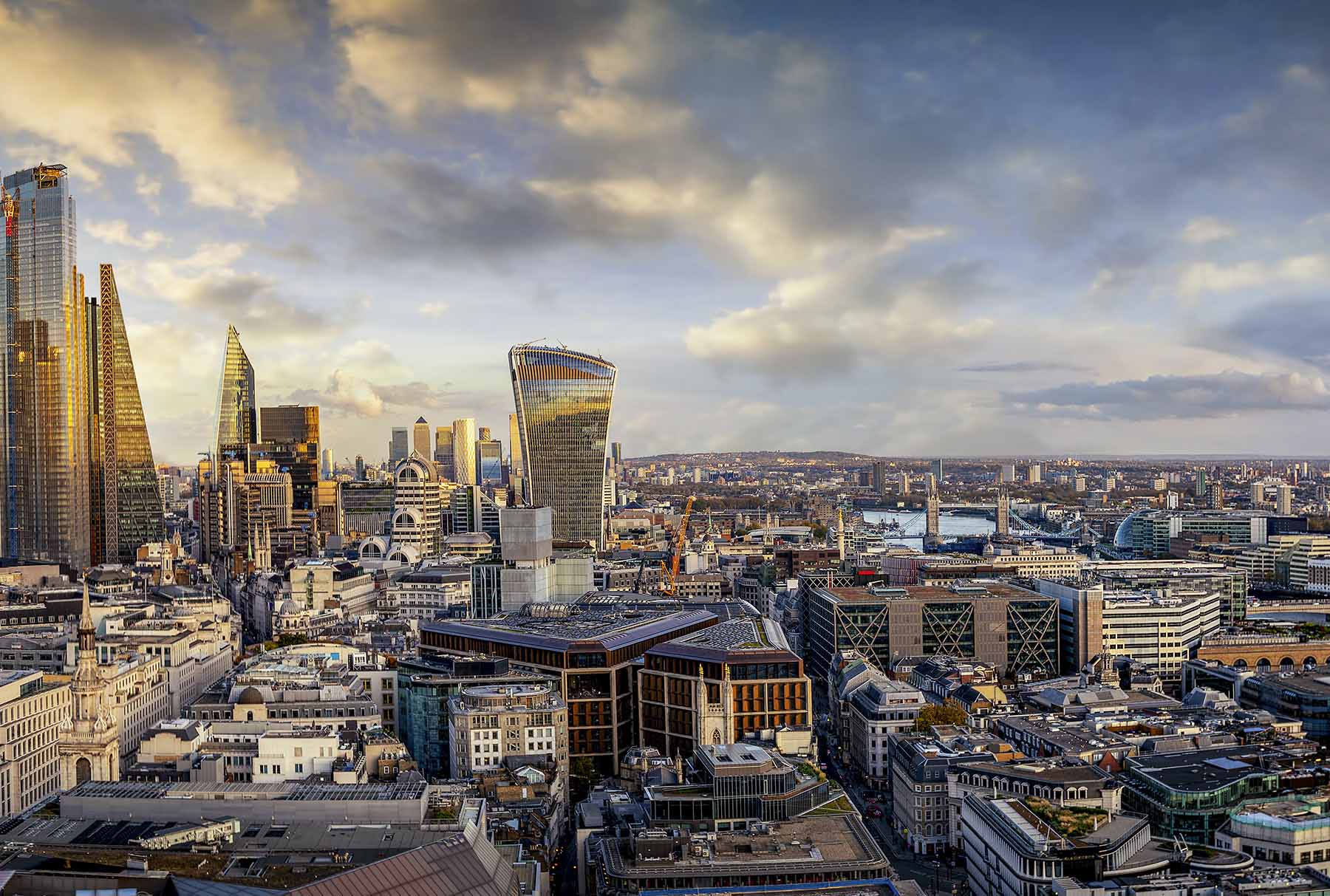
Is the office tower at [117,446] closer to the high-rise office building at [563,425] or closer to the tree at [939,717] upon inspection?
the high-rise office building at [563,425]

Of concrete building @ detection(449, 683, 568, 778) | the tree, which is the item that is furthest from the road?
concrete building @ detection(449, 683, 568, 778)

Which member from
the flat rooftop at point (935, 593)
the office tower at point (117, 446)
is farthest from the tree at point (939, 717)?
the office tower at point (117, 446)

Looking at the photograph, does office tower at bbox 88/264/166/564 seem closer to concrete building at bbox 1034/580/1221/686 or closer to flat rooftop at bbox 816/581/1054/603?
flat rooftop at bbox 816/581/1054/603

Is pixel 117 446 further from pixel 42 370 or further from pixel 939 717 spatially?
pixel 939 717

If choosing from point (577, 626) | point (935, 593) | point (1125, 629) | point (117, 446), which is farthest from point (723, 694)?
point (117, 446)

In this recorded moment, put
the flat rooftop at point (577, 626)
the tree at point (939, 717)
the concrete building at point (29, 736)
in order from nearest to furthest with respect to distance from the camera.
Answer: the concrete building at point (29, 736) → the tree at point (939, 717) → the flat rooftop at point (577, 626)

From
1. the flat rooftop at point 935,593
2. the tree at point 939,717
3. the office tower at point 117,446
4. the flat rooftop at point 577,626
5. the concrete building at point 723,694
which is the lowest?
the tree at point 939,717

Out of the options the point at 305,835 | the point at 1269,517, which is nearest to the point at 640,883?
the point at 305,835
